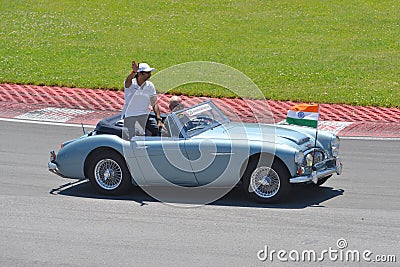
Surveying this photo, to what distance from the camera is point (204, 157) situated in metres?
10.4

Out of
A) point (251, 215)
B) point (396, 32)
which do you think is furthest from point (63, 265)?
point (396, 32)

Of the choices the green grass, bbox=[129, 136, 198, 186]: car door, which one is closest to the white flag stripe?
bbox=[129, 136, 198, 186]: car door

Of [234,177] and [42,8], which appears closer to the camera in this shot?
[234,177]

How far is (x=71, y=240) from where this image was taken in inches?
359

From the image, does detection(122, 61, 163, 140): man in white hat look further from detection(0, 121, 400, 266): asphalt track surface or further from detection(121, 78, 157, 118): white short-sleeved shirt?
detection(0, 121, 400, 266): asphalt track surface

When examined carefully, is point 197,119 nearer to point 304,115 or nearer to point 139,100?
point 139,100

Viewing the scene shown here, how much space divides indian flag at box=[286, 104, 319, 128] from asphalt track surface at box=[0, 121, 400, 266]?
37.6 inches

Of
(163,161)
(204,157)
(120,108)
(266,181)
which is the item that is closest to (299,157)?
(266,181)

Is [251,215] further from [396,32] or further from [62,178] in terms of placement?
[396,32]

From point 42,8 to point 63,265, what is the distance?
2208cm

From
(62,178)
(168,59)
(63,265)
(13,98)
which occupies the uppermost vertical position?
(168,59)

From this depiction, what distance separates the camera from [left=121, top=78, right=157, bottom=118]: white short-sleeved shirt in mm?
11312

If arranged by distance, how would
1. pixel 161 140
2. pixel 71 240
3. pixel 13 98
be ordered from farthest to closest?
1. pixel 13 98
2. pixel 161 140
3. pixel 71 240

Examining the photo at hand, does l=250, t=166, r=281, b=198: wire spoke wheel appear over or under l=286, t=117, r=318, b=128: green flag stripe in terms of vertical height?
under
